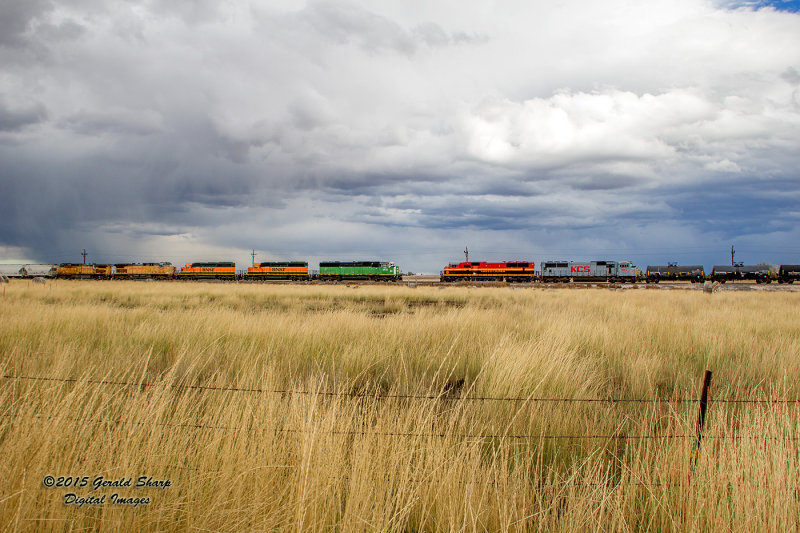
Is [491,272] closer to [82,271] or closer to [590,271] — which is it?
[590,271]

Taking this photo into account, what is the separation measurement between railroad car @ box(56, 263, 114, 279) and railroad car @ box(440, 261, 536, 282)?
201 feet

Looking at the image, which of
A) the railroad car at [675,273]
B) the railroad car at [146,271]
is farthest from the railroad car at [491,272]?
the railroad car at [146,271]

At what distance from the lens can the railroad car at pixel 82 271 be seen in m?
78.8

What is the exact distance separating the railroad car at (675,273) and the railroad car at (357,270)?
41.6 metres

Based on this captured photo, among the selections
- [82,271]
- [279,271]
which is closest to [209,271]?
[279,271]

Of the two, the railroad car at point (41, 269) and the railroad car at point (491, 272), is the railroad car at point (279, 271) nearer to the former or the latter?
the railroad car at point (491, 272)

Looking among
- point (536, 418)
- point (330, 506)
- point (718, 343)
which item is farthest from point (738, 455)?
point (718, 343)

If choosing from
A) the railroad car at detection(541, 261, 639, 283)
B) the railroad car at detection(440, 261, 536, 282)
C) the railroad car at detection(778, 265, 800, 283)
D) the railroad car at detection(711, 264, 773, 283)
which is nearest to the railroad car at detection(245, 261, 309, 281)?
the railroad car at detection(440, 261, 536, 282)

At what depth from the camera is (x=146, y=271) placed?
76.2 meters

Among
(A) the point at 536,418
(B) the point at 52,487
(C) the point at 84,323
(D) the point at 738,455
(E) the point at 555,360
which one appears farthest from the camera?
(C) the point at 84,323

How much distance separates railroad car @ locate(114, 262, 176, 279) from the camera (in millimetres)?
75719

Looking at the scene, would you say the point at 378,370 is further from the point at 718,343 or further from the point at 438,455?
the point at 718,343

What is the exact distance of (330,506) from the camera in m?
2.69

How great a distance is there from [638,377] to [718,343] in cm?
350
